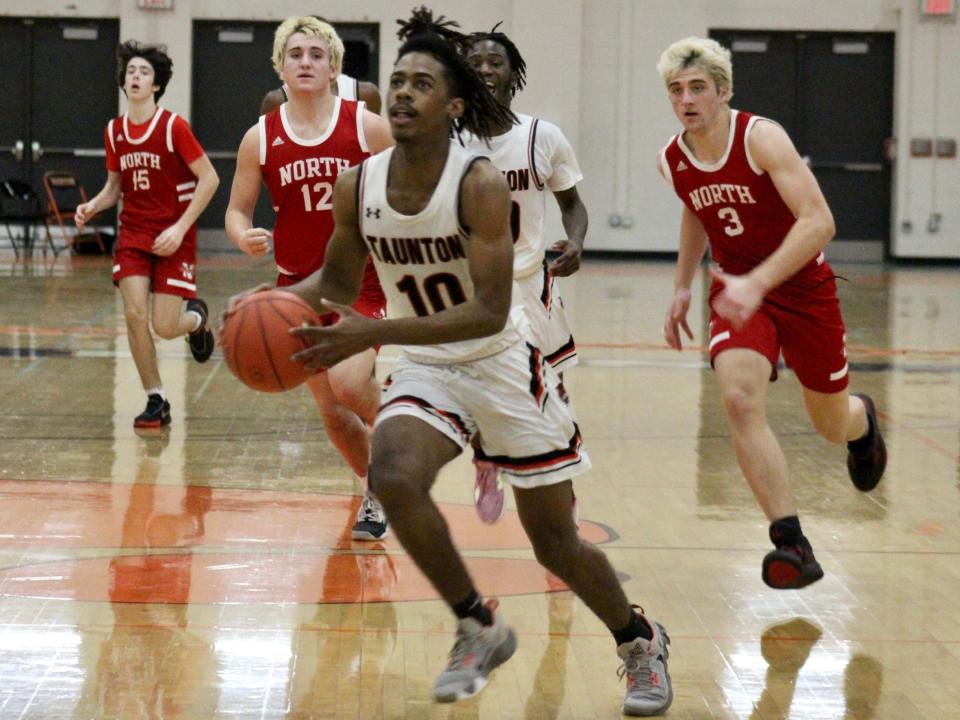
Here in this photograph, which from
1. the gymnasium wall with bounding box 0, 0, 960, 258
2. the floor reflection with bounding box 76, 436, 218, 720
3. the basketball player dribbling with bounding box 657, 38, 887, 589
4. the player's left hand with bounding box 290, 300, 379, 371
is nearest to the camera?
the player's left hand with bounding box 290, 300, 379, 371

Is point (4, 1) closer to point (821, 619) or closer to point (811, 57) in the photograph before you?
point (811, 57)

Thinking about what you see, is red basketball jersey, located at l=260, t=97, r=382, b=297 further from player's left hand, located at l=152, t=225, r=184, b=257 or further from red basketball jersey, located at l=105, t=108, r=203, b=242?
red basketball jersey, located at l=105, t=108, r=203, b=242

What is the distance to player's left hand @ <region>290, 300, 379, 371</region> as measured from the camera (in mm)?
3428

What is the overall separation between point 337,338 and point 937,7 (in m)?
17.6

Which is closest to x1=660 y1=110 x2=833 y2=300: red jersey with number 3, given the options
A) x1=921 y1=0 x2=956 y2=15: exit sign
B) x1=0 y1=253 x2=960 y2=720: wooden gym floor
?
x1=0 y1=253 x2=960 y2=720: wooden gym floor

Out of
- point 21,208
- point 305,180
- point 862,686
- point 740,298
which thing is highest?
point 305,180

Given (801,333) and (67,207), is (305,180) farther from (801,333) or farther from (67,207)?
(67,207)

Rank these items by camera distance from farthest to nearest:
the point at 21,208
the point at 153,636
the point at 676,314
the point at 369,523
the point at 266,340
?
the point at 21,208, the point at 369,523, the point at 676,314, the point at 153,636, the point at 266,340

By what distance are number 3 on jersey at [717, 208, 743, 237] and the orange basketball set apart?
183 cm

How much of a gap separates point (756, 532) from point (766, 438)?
1041 millimetres

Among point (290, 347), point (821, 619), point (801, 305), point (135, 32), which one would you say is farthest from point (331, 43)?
point (135, 32)

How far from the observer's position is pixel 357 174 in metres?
3.77

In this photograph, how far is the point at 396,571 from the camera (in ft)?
16.7

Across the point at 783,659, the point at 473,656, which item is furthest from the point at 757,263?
the point at 473,656
